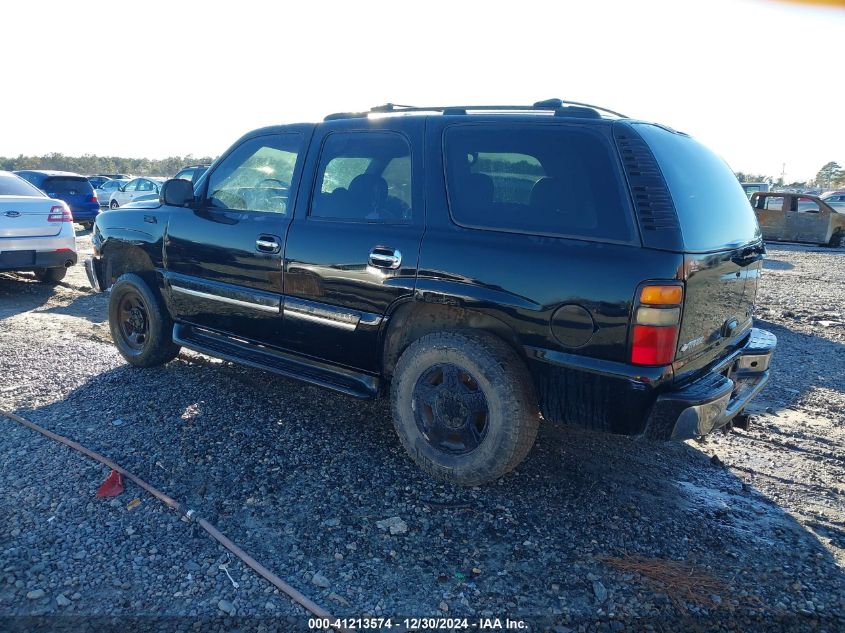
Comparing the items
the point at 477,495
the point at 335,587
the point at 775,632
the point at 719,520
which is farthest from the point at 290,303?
the point at 775,632

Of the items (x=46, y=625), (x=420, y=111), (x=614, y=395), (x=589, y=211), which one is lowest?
(x=46, y=625)

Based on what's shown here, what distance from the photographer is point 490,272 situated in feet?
9.95

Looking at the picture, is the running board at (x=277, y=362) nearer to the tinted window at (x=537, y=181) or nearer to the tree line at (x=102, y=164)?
the tinted window at (x=537, y=181)

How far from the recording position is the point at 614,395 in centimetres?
280

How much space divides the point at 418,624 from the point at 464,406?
3.85 feet

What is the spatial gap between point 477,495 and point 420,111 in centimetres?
219

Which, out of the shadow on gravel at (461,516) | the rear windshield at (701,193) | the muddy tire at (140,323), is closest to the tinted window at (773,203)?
the rear windshield at (701,193)

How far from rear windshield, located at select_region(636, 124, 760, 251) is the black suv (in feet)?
0.05

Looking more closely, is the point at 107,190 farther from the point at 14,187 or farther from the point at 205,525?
the point at 205,525

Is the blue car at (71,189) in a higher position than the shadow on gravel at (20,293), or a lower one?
higher

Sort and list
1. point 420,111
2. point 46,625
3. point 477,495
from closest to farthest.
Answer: point 46,625
point 477,495
point 420,111

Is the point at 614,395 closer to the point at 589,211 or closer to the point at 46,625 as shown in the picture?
the point at 589,211

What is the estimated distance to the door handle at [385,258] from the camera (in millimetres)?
3348

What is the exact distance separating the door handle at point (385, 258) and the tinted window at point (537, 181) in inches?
14.8
